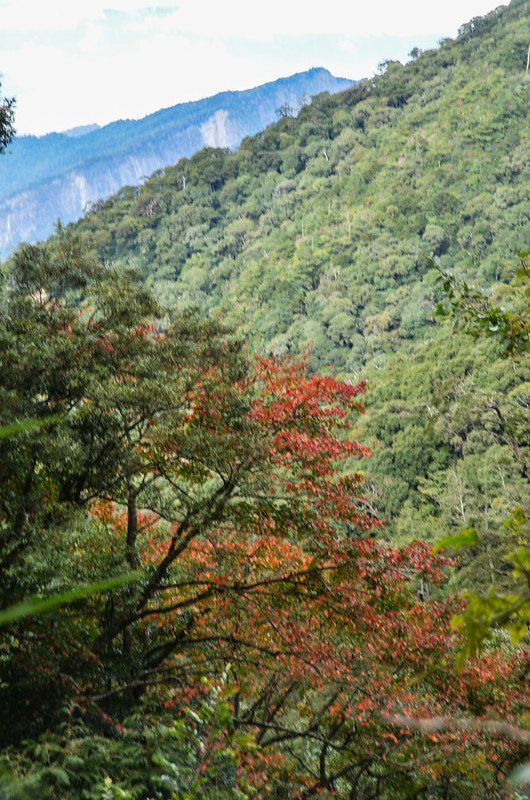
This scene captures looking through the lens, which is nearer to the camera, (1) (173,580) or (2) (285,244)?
(1) (173,580)

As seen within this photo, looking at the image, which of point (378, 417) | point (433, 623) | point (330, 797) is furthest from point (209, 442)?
point (378, 417)

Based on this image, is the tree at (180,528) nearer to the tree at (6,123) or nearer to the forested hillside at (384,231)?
the tree at (6,123)

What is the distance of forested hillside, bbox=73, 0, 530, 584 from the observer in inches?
1447

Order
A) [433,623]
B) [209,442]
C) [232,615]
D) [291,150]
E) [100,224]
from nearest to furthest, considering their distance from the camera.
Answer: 1. [209,442]
2. [232,615]
3. [433,623]
4. [100,224]
5. [291,150]

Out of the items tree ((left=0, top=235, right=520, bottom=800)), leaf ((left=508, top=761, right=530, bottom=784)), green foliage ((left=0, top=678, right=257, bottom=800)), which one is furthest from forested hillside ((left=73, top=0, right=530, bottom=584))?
leaf ((left=508, top=761, right=530, bottom=784))

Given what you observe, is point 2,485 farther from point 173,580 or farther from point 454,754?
point 454,754

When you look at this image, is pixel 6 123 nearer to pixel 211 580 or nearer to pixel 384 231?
pixel 211 580

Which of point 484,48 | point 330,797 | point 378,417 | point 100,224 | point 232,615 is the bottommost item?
point 378,417

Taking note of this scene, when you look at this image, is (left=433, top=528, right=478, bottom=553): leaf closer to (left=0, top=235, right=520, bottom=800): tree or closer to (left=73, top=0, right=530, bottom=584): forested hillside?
(left=0, top=235, right=520, bottom=800): tree

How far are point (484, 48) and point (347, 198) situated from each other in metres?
33.0

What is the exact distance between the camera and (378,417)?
37.4 m

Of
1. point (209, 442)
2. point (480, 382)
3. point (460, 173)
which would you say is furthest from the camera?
point (460, 173)

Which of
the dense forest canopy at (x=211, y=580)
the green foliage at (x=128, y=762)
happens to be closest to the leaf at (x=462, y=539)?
the dense forest canopy at (x=211, y=580)

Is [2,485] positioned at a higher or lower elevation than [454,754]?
higher
